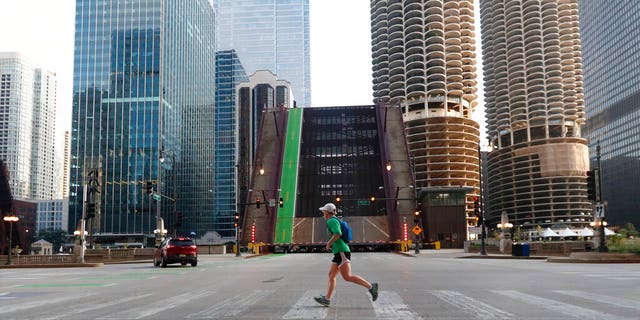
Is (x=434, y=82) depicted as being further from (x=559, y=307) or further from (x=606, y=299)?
(x=559, y=307)

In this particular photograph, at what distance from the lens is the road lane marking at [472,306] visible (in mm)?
8406

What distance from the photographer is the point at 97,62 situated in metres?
127

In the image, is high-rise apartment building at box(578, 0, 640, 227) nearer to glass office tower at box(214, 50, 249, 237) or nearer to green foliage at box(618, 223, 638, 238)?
green foliage at box(618, 223, 638, 238)

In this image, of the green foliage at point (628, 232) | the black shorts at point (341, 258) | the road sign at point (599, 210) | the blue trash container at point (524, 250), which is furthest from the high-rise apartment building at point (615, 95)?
the black shorts at point (341, 258)

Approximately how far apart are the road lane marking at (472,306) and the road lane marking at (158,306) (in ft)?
15.5

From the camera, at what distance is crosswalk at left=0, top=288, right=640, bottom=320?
28.2ft

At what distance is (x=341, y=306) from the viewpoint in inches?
391

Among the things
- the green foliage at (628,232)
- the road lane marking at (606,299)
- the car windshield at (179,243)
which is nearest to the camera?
the road lane marking at (606,299)

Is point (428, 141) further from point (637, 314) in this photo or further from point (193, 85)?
point (637, 314)

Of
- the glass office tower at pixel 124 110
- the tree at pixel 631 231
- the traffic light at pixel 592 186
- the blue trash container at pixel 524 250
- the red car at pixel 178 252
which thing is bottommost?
the tree at pixel 631 231

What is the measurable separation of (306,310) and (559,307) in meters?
3.95

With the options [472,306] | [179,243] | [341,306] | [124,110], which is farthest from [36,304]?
[124,110]

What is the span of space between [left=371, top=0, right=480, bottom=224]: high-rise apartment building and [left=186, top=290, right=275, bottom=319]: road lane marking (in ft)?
460

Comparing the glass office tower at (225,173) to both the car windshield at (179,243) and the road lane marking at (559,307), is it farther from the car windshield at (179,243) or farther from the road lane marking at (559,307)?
the road lane marking at (559,307)
